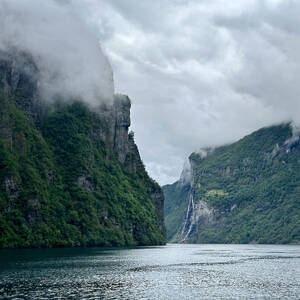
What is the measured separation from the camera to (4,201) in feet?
601

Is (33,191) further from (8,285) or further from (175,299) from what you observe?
(175,299)

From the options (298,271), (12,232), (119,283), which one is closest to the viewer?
(119,283)

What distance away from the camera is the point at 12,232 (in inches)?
7028

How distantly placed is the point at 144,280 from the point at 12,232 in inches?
4552

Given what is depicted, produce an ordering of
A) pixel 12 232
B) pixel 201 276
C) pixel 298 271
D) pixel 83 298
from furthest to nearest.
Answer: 1. pixel 12 232
2. pixel 298 271
3. pixel 201 276
4. pixel 83 298

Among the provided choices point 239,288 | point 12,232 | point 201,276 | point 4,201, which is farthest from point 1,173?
point 239,288

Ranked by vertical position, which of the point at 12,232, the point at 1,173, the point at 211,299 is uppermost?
the point at 1,173

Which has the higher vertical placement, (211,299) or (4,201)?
(4,201)

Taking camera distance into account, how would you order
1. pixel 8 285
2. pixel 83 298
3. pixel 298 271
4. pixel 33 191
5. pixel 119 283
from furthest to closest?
pixel 33 191
pixel 298 271
pixel 119 283
pixel 8 285
pixel 83 298

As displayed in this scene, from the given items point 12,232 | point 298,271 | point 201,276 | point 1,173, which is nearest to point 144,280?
point 201,276

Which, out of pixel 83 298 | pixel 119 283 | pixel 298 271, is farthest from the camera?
pixel 298 271

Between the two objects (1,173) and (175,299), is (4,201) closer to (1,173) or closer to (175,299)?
(1,173)

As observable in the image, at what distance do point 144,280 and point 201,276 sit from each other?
40.0ft

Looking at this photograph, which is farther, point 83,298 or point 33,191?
point 33,191
